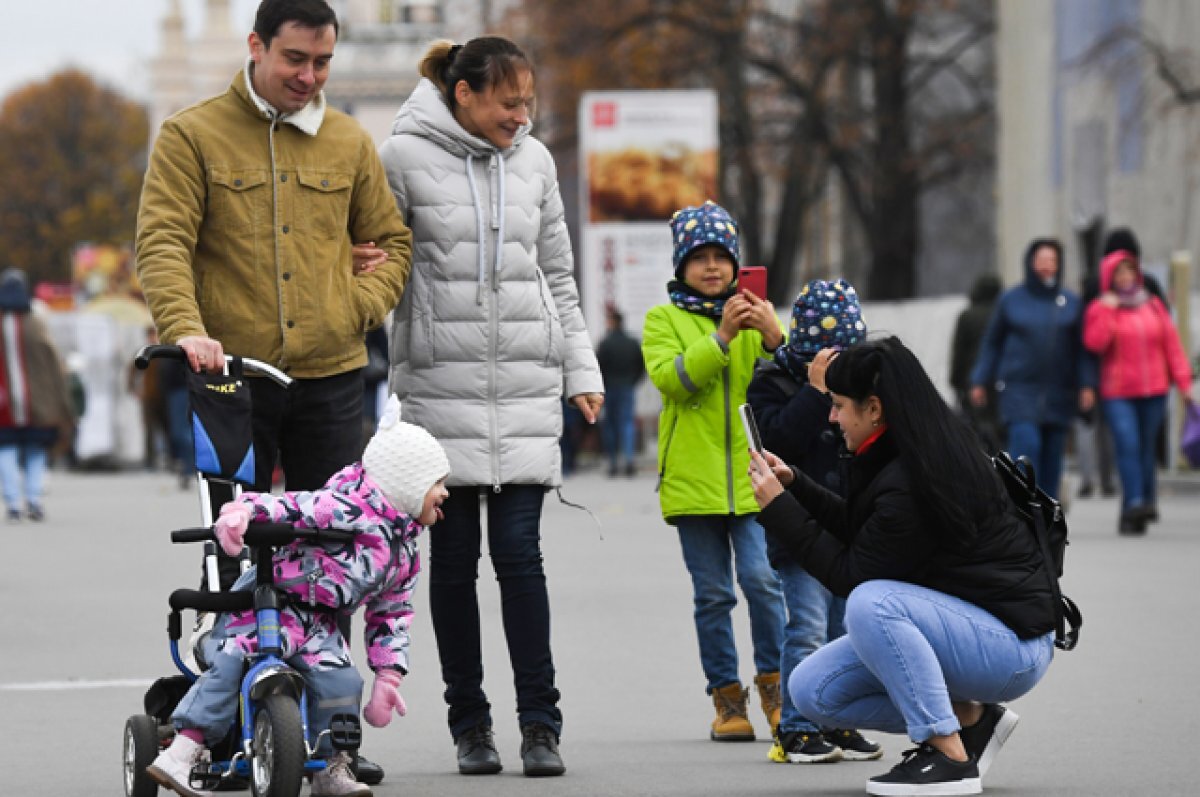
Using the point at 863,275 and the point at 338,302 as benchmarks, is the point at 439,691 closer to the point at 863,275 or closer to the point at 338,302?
the point at 338,302

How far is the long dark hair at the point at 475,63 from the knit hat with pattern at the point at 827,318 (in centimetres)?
104

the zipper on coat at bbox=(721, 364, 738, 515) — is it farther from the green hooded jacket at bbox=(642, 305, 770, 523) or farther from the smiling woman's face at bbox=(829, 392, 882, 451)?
the smiling woman's face at bbox=(829, 392, 882, 451)

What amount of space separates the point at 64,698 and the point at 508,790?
290 cm

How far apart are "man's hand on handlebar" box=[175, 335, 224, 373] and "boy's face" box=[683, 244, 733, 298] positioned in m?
1.93

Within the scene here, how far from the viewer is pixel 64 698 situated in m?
9.33

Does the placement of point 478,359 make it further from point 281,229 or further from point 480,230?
Answer: point 281,229

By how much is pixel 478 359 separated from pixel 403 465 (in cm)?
111

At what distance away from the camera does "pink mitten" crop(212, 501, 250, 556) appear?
241 inches

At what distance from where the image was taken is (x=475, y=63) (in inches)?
289

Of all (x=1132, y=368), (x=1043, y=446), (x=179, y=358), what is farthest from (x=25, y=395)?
(x=179, y=358)

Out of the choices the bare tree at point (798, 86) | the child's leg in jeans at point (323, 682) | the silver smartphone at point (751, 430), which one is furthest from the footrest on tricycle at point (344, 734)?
the bare tree at point (798, 86)

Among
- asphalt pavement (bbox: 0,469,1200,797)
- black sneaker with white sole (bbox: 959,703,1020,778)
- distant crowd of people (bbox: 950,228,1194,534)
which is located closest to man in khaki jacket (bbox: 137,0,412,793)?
asphalt pavement (bbox: 0,469,1200,797)

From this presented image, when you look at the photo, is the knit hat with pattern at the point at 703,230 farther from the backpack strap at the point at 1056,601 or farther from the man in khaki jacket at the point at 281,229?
the backpack strap at the point at 1056,601

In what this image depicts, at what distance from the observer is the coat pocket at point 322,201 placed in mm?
7055
